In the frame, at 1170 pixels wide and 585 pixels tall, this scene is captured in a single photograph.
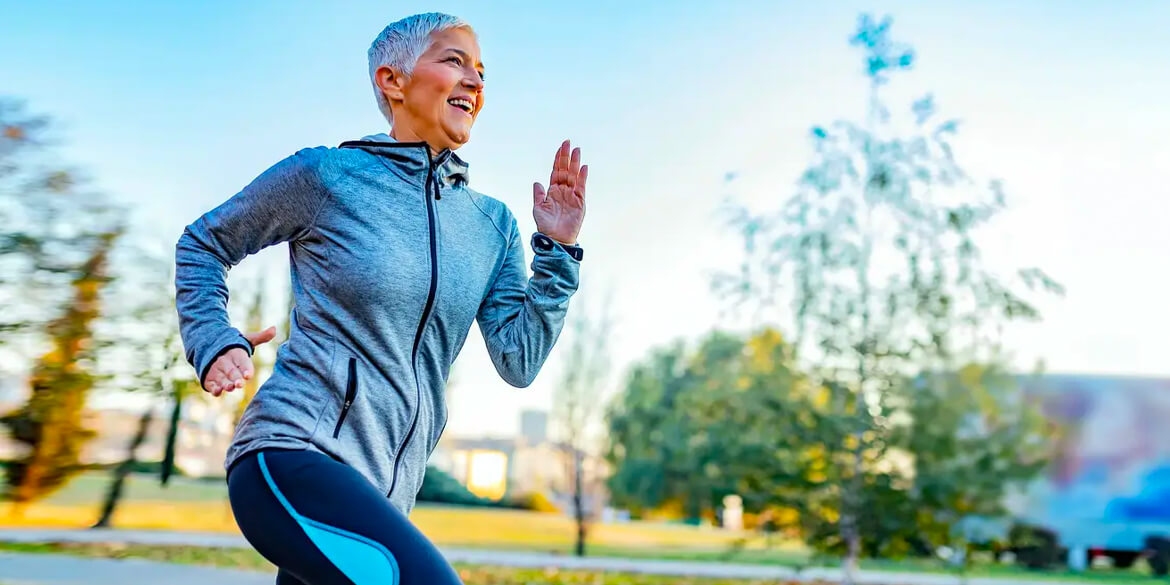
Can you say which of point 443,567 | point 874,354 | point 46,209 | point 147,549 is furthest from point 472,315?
point 147,549

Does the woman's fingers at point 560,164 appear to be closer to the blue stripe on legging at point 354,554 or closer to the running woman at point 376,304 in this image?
the running woman at point 376,304

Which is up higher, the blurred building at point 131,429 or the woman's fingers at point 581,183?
the woman's fingers at point 581,183

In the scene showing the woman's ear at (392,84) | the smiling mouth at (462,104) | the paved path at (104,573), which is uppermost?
the woman's ear at (392,84)

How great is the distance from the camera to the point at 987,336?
8.77 meters

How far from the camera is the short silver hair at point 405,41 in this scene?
1963 mm

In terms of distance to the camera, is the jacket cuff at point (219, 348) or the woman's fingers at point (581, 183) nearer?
the jacket cuff at point (219, 348)

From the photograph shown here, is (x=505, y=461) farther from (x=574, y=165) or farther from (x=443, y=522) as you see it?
(x=574, y=165)

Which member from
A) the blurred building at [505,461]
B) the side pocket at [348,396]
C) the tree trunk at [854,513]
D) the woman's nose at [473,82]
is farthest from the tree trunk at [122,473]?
the blurred building at [505,461]

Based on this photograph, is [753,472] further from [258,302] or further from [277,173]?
[277,173]

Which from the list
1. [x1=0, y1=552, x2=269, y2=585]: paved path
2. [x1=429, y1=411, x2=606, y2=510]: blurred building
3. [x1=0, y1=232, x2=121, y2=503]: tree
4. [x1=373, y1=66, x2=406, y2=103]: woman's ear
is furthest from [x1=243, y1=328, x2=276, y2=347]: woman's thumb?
[x1=429, y1=411, x2=606, y2=510]: blurred building

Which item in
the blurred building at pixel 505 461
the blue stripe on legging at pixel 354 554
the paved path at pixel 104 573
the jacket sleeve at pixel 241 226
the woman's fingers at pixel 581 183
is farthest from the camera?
the blurred building at pixel 505 461

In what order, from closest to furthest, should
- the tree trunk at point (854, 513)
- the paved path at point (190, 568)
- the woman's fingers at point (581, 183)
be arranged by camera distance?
the woman's fingers at point (581, 183) → the paved path at point (190, 568) → the tree trunk at point (854, 513)

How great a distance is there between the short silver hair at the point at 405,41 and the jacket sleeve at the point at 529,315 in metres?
0.41

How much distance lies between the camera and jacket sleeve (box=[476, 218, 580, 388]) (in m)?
1.94
